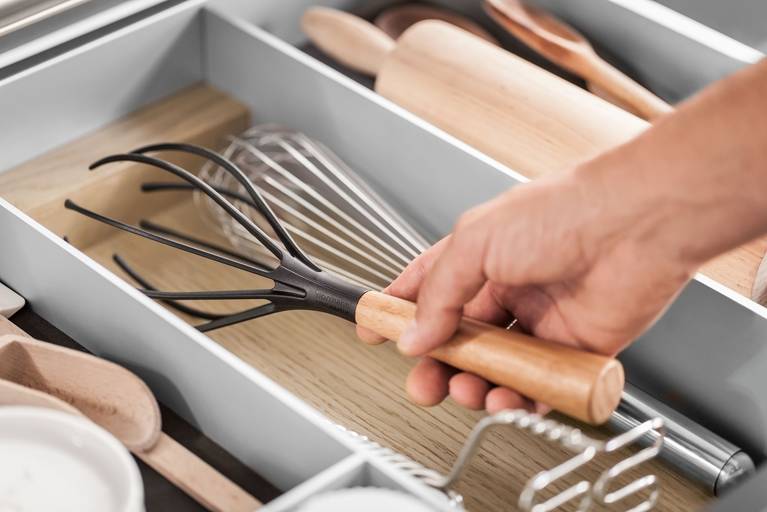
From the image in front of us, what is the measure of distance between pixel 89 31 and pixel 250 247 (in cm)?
23

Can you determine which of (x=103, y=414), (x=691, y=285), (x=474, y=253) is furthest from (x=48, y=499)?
(x=691, y=285)

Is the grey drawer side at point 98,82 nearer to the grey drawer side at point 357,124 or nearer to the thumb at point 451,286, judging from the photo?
the grey drawer side at point 357,124

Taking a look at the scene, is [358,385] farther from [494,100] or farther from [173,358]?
[494,100]

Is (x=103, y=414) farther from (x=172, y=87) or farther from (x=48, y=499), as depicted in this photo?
(x=172, y=87)

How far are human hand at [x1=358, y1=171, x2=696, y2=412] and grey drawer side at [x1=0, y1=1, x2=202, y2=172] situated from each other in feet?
1.33

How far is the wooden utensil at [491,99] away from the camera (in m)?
0.87

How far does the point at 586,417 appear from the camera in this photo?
1.97 ft

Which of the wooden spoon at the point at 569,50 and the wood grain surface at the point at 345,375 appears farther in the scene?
the wooden spoon at the point at 569,50

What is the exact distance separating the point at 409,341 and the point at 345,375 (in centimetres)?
17

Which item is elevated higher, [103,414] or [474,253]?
[474,253]

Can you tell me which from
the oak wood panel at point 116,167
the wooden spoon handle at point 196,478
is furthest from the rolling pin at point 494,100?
the wooden spoon handle at point 196,478

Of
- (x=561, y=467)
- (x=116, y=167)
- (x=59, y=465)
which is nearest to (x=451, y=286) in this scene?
(x=561, y=467)

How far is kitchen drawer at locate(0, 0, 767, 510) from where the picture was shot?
0.65 m

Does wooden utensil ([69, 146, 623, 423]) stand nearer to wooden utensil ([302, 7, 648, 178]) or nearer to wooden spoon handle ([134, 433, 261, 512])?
wooden spoon handle ([134, 433, 261, 512])
